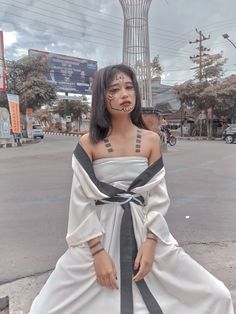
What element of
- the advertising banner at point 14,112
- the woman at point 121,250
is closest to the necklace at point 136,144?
the woman at point 121,250

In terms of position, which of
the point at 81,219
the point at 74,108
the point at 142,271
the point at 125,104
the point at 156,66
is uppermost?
the point at 156,66

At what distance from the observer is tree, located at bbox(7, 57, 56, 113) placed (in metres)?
30.6

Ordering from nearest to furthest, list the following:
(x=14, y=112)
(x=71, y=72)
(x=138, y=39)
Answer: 1. (x=138, y=39)
2. (x=14, y=112)
3. (x=71, y=72)

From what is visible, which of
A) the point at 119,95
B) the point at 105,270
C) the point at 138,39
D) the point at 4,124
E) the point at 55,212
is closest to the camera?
the point at 105,270

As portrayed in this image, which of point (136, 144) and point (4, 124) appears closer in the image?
point (136, 144)

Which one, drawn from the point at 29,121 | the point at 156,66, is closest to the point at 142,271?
the point at 29,121

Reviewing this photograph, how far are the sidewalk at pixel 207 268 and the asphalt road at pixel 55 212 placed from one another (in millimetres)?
169

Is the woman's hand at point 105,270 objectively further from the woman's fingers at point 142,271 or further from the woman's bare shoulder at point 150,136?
the woman's bare shoulder at point 150,136

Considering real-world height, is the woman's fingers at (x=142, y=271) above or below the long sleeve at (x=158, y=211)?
below

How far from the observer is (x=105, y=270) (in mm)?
1760

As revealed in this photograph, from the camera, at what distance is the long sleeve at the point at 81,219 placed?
1794 millimetres

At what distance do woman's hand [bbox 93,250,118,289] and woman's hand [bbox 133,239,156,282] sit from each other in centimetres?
10

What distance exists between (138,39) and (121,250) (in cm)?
1599

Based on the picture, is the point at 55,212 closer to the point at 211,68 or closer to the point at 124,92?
the point at 124,92
